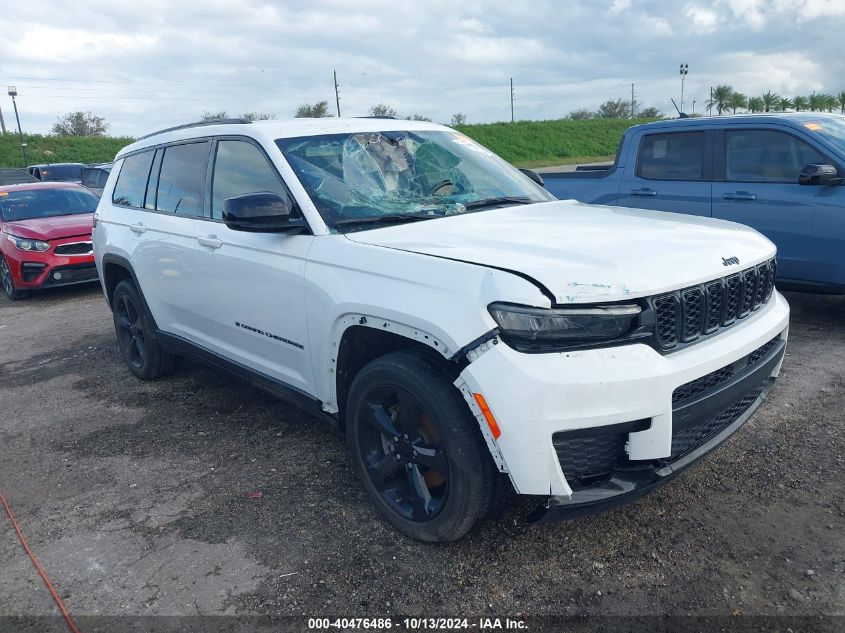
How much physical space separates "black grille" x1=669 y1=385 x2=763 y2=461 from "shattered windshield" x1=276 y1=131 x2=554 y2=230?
160cm

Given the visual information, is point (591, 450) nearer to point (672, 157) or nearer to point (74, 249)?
point (672, 157)

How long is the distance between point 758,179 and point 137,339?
5414 millimetres

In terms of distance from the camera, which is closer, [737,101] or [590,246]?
[590,246]

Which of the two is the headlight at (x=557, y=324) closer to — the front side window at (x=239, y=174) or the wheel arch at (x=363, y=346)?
the wheel arch at (x=363, y=346)

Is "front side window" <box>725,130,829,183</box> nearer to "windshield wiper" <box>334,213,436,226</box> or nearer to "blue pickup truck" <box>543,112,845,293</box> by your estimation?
"blue pickup truck" <box>543,112,845,293</box>

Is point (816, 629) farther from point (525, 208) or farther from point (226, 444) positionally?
point (226, 444)

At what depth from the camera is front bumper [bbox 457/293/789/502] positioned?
2.45 metres

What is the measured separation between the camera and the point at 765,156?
20.2 ft

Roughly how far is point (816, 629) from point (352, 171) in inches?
112

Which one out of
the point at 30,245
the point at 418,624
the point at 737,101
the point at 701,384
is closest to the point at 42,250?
the point at 30,245

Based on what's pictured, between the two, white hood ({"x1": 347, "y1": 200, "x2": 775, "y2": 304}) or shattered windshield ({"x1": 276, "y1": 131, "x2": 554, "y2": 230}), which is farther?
shattered windshield ({"x1": 276, "y1": 131, "x2": 554, "y2": 230})

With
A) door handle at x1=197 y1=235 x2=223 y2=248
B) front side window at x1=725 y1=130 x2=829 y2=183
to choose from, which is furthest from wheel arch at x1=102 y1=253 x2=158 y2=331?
front side window at x1=725 y1=130 x2=829 y2=183

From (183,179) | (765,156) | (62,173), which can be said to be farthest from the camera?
(62,173)

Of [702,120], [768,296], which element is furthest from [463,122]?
[768,296]
